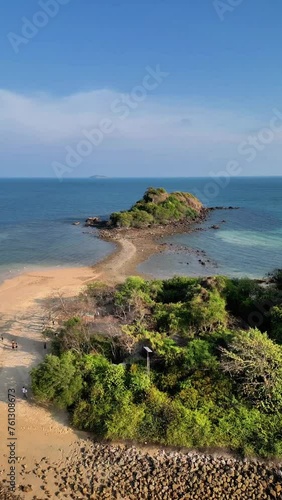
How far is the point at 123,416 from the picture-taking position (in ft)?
55.8

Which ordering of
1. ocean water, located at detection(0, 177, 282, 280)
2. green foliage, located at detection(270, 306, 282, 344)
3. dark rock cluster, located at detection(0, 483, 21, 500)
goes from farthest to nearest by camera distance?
1. ocean water, located at detection(0, 177, 282, 280)
2. green foliage, located at detection(270, 306, 282, 344)
3. dark rock cluster, located at detection(0, 483, 21, 500)

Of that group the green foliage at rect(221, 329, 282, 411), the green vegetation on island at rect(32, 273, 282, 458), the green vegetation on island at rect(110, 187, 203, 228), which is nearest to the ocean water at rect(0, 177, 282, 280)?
the green vegetation on island at rect(110, 187, 203, 228)

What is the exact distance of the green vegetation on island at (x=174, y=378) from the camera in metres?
16.7

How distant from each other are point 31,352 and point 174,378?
1033 centimetres

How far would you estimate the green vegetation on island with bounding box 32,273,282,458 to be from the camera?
16688mm

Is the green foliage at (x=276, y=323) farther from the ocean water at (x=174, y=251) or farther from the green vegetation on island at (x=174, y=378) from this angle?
the ocean water at (x=174, y=251)

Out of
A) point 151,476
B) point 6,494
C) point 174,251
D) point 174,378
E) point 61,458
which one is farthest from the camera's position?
point 174,251

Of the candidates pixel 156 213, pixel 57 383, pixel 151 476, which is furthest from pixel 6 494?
pixel 156 213

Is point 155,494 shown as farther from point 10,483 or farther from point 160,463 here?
point 10,483

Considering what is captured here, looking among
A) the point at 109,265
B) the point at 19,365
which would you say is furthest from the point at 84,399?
the point at 109,265

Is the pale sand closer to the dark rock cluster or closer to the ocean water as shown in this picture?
the dark rock cluster

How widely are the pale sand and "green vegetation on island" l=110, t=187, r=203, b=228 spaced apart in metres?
21.2

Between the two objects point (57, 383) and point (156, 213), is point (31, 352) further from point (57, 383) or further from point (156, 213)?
point (156, 213)

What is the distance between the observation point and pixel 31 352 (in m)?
24.1
